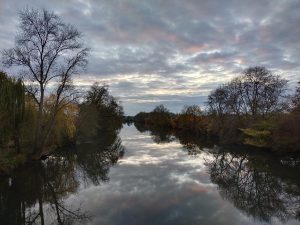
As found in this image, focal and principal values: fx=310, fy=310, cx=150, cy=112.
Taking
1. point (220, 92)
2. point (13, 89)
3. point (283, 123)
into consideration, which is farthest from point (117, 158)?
point (220, 92)

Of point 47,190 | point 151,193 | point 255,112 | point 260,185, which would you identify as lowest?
point 260,185

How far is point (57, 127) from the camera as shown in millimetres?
30016

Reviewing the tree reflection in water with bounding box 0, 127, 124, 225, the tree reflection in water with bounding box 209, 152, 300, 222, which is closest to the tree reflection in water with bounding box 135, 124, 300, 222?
the tree reflection in water with bounding box 209, 152, 300, 222

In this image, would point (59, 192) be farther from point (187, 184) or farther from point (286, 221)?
point (286, 221)

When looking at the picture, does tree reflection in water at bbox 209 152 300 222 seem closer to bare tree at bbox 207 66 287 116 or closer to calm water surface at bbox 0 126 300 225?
calm water surface at bbox 0 126 300 225

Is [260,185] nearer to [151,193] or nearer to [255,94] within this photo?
[151,193]

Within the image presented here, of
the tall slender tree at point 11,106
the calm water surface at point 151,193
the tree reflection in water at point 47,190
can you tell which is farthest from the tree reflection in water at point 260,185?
the tall slender tree at point 11,106

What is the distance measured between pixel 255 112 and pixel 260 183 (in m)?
28.0

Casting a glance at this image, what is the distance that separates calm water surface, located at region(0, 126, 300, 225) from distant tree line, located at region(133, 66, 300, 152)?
4119 mm

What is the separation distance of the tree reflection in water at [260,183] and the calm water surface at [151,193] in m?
0.03

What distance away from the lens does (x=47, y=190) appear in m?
15.6

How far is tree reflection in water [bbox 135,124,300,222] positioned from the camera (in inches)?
484

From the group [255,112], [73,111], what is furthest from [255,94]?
[73,111]

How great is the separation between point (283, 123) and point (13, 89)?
2196 centimetres
